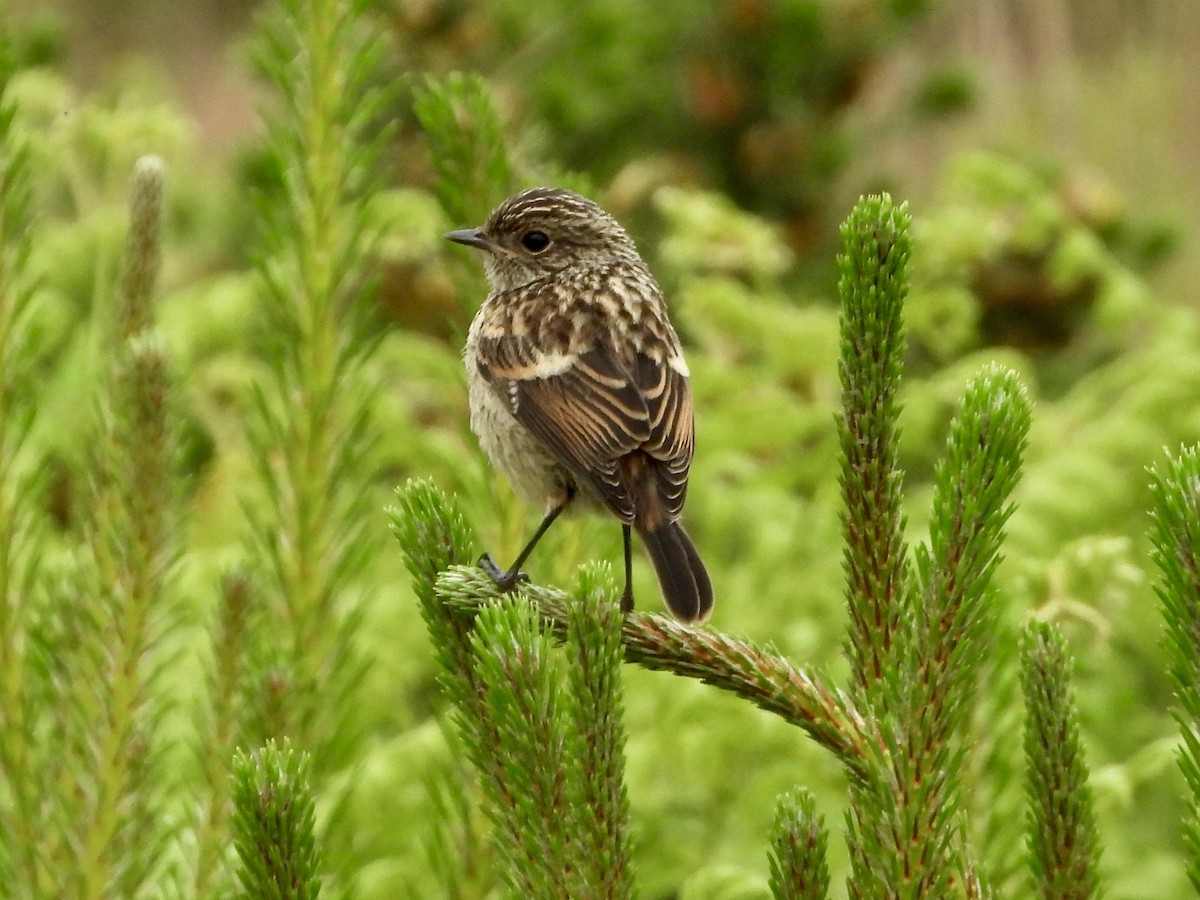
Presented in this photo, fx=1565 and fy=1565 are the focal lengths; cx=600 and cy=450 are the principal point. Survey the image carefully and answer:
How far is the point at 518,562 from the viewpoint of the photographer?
2.45 meters

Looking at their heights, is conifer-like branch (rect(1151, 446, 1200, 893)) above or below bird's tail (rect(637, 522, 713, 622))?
below

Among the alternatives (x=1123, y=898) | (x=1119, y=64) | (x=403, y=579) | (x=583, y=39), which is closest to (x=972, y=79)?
(x=1119, y=64)

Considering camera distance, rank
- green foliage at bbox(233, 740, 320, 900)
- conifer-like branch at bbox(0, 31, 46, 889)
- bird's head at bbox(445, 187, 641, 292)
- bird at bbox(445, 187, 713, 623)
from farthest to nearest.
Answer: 1. bird's head at bbox(445, 187, 641, 292)
2. bird at bbox(445, 187, 713, 623)
3. conifer-like branch at bbox(0, 31, 46, 889)
4. green foliage at bbox(233, 740, 320, 900)

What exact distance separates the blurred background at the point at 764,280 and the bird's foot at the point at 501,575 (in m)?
0.14

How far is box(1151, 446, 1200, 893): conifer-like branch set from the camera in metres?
1.58

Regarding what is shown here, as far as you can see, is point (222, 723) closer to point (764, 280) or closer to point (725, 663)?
point (725, 663)

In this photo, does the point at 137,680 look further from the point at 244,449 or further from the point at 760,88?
the point at 760,88

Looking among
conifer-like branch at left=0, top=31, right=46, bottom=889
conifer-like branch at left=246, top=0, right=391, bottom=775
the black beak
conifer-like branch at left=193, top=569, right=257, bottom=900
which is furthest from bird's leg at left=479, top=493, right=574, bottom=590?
conifer-like branch at left=0, top=31, right=46, bottom=889

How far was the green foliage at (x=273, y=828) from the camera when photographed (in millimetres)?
1567

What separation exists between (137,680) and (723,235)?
355cm

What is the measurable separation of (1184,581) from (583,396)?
5.10ft

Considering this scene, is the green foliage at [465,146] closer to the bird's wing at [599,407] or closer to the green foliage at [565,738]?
the bird's wing at [599,407]

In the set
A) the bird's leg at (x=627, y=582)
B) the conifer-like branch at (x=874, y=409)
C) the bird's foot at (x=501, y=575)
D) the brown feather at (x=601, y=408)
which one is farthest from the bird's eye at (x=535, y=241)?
the conifer-like branch at (x=874, y=409)

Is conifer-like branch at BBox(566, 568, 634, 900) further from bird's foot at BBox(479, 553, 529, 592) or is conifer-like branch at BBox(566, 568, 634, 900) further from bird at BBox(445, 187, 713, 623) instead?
bird at BBox(445, 187, 713, 623)
